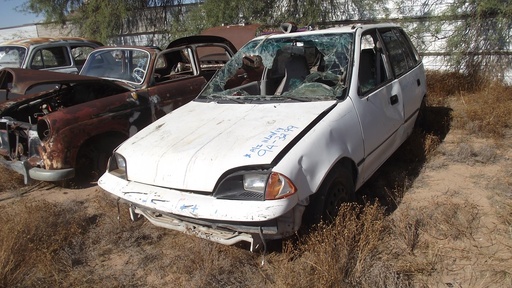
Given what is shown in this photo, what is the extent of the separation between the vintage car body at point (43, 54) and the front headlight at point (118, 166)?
221 inches

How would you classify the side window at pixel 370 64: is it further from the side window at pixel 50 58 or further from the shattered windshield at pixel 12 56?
the shattered windshield at pixel 12 56

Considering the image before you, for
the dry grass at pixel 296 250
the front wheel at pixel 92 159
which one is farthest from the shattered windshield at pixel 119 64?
the dry grass at pixel 296 250

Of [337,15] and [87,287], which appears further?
[337,15]

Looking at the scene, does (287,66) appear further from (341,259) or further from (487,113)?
(487,113)

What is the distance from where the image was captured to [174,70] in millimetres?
6914

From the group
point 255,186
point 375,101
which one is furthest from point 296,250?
point 375,101

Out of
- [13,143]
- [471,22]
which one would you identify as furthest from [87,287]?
[471,22]

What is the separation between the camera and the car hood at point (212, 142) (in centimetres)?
288

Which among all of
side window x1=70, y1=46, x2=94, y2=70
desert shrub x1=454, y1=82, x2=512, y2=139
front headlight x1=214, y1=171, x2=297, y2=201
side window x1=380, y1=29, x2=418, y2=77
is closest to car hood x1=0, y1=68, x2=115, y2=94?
front headlight x1=214, y1=171, x2=297, y2=201

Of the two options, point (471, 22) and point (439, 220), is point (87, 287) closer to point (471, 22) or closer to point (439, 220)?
point (439, 220)

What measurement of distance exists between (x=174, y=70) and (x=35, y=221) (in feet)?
12.1

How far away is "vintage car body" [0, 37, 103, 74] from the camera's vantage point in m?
8.16

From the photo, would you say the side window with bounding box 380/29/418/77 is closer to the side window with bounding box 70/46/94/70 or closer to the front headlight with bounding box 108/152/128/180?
the front headlight with bounding box 108/152/128/180

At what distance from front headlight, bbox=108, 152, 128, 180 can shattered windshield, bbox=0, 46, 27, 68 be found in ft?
19.3
